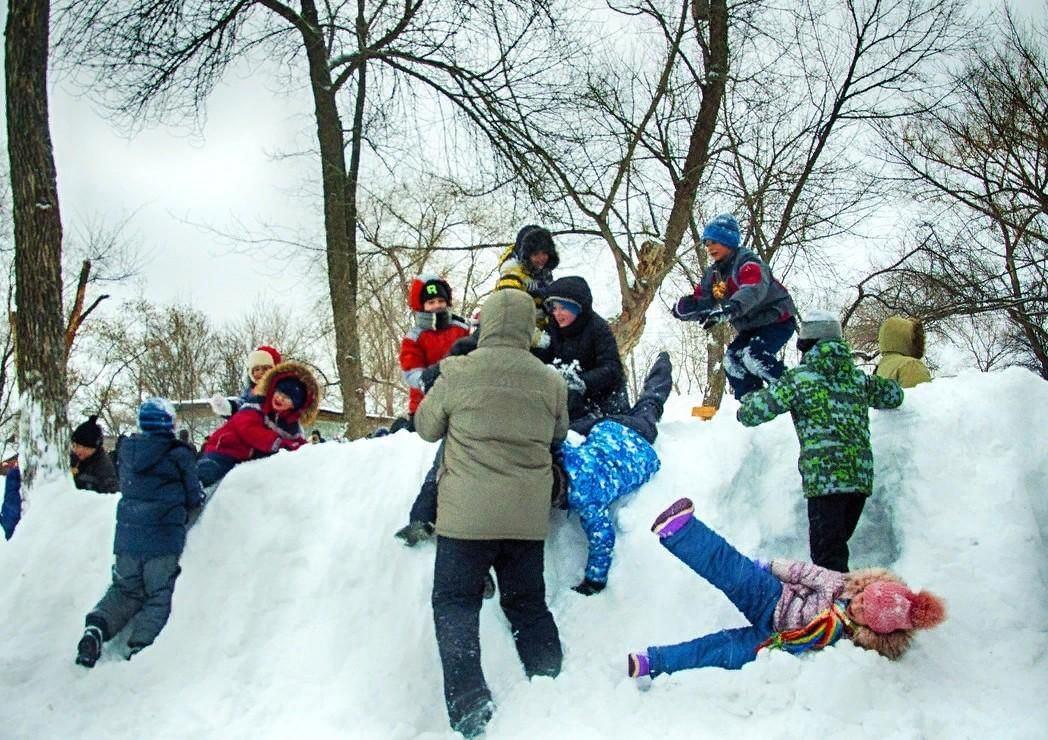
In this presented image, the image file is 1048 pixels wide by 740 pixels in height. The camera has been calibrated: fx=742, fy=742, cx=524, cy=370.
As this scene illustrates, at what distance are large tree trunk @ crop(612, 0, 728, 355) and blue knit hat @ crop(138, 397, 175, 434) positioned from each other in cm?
664

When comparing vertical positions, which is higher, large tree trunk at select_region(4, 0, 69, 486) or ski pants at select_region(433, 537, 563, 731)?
large tree trunk at select_region(4, 0, 69, 486)

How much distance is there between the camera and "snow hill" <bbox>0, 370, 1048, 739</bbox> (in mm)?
3129

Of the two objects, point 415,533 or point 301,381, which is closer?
point 415,533

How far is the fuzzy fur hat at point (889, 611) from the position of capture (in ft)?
9.61

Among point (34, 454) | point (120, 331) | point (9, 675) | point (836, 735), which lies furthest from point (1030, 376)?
point (120, 331)

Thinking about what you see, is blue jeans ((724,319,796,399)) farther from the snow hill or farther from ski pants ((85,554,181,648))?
ski pants ((85,554,181,648))

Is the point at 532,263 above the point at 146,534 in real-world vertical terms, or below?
above

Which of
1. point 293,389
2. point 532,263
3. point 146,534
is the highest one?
point 532,263

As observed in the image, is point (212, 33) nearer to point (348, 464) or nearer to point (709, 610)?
point (348, 464)

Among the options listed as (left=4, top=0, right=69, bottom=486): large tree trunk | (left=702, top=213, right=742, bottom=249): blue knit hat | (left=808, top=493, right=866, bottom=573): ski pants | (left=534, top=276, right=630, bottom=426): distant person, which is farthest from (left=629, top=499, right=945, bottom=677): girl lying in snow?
(left=4, top=0, right=69, bottom=486): large tree trunk

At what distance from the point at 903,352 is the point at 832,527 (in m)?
2.20

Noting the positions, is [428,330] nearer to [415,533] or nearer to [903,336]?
[415,533]

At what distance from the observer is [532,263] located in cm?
579

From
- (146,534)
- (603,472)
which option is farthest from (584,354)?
(146,534)
